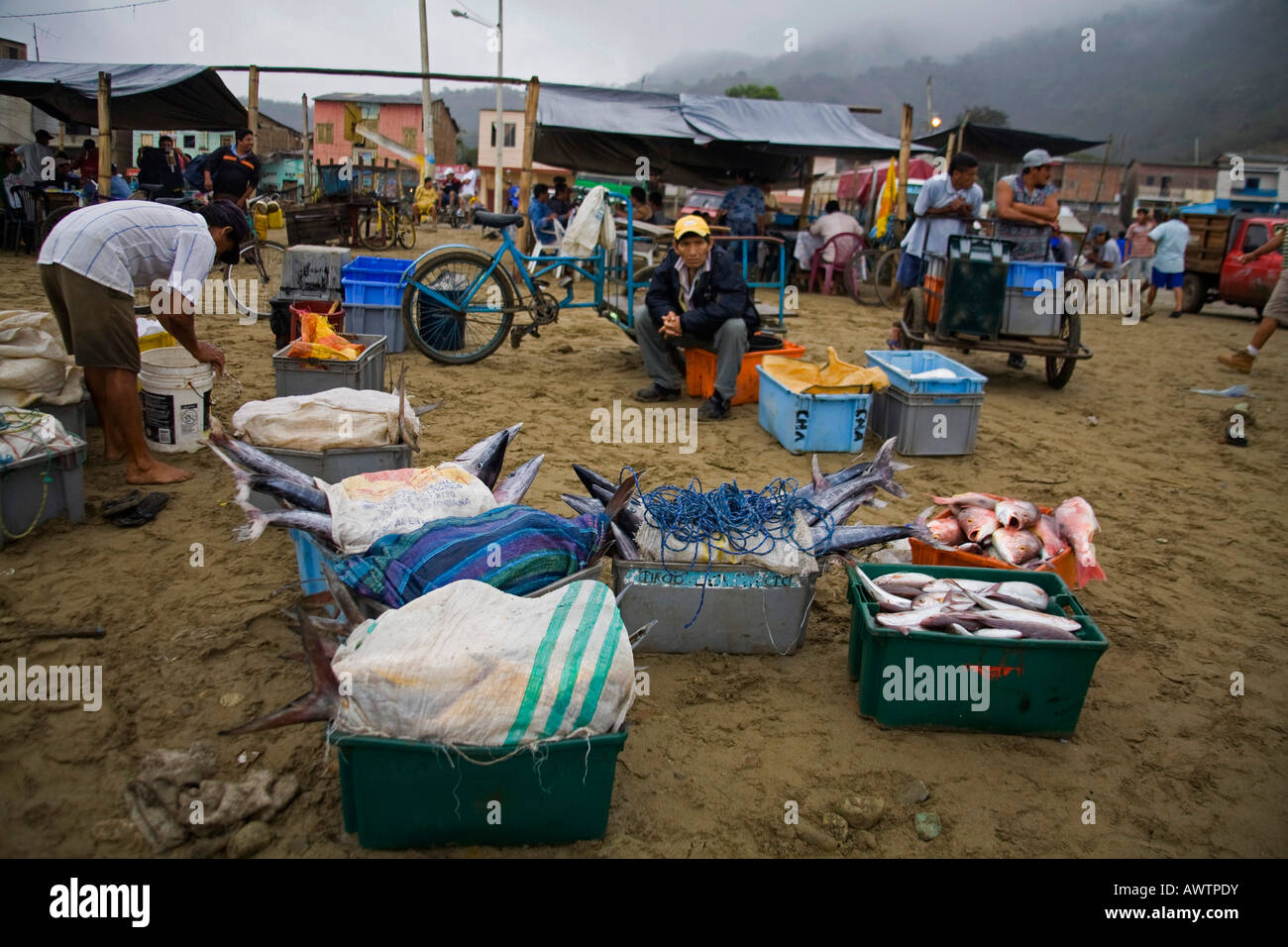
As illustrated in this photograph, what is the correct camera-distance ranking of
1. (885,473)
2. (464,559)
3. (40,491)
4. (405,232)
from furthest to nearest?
(405,232), (40,491), (885,473), (464,559)

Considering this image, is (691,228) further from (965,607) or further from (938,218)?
(965,607)

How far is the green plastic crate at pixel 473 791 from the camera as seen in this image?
2086 millimetres

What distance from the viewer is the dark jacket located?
6.30 m

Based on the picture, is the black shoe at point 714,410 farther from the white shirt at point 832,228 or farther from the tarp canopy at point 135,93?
the tarp canopy at point 135,93

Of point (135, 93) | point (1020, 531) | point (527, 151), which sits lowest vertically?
point (1020, 531)

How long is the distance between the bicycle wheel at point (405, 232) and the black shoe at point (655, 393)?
42.9 feet

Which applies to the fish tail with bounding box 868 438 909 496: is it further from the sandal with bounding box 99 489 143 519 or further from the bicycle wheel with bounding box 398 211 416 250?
the bicycle wheel with bounding box 398 211 416 250

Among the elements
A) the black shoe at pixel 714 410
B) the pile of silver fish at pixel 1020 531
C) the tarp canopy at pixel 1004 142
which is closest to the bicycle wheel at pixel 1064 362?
the black shoe at pixel 714 410

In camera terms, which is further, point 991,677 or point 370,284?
point 370,284

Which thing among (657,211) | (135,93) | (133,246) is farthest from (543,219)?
(133,246)

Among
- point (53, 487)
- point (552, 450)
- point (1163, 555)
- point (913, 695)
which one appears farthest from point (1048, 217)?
point (53, 487)

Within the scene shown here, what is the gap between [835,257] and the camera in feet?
47.7

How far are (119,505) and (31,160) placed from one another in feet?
43.3
